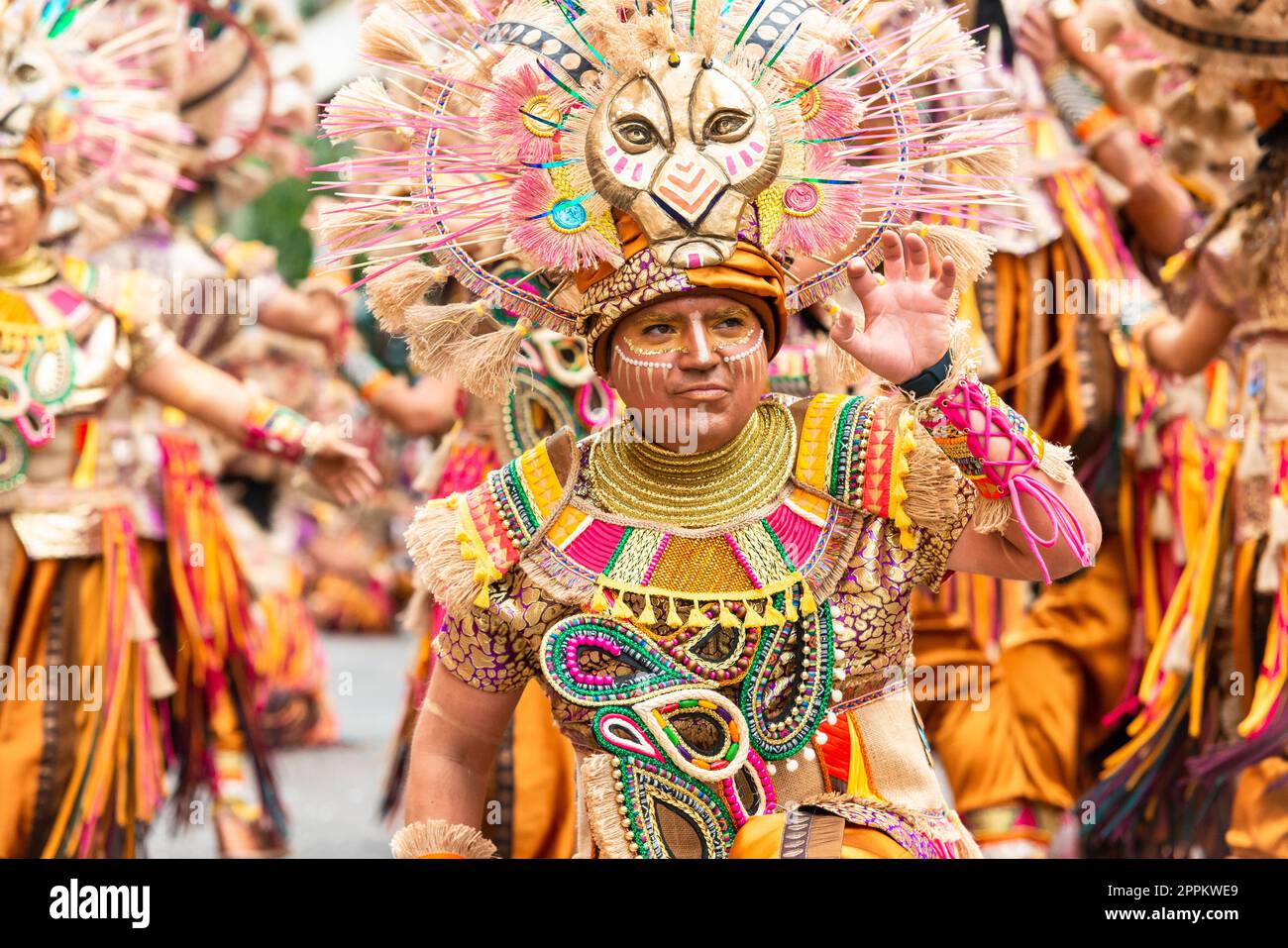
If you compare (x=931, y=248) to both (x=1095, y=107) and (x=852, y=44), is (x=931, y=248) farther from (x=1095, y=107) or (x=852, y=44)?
(x=1095, y=107)

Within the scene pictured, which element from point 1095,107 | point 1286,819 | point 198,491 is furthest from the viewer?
point 198,491

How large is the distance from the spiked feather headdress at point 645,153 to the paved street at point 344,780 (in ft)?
6.94

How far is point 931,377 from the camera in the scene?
329 centimetres

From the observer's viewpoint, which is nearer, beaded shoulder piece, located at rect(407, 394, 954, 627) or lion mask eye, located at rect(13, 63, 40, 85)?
beaded shoulder piece, located at rect(407, 394, 954, 627)

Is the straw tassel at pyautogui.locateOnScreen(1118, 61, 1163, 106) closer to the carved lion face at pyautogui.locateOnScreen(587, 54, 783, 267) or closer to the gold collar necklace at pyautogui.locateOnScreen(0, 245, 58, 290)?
the carved lion face at pyautogui.locateOnScreen(587, 54, 783, 267)

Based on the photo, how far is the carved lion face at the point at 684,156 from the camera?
11.0 feet

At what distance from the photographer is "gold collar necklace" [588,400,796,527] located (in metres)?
3.50

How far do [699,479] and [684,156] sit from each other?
0.53 meters

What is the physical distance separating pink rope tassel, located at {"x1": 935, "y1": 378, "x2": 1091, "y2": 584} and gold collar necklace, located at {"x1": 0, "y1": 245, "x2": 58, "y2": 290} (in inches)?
121

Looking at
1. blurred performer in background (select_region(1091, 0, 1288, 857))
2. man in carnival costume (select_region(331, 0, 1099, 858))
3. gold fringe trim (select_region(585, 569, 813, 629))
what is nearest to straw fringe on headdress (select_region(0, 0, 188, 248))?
man in carnival costume (select_region(331, 0, 1099, 858))

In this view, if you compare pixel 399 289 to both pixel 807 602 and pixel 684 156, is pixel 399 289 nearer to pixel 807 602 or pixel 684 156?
pixel 684 156

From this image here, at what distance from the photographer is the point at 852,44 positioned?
11.7 feet

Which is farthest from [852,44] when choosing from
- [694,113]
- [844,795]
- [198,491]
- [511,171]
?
[198,491]

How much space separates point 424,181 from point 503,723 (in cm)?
92
